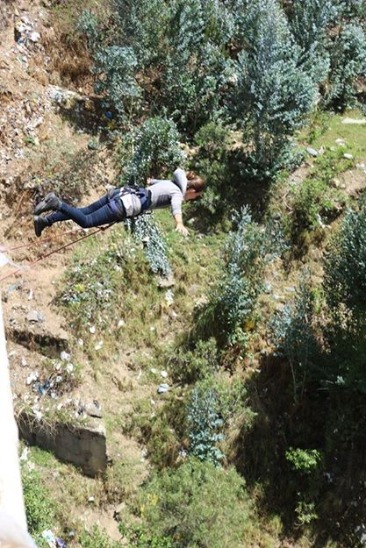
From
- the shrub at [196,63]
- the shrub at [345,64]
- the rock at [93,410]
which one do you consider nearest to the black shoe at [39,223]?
the rock at [93,410]

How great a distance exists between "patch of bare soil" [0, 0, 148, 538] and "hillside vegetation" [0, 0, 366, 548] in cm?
3

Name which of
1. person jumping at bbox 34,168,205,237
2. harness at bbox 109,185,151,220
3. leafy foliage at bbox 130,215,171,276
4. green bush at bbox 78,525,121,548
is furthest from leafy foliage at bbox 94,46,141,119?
green bush at bbox 78,525,121,548

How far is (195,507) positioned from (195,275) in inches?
143

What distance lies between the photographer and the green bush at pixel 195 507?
777 centimetres

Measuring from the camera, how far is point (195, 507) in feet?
25.5

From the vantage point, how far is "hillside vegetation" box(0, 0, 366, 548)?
346 inches

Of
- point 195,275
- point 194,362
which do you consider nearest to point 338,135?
point 195,275

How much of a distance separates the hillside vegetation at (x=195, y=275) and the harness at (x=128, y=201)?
1.28 metres

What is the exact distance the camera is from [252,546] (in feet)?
29.3

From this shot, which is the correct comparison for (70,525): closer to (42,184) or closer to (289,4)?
(42,184)

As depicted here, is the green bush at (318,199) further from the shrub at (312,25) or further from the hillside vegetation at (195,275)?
the shrub at (312,25)

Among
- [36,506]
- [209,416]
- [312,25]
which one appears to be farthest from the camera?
[312,25]

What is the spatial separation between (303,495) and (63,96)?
273 inches

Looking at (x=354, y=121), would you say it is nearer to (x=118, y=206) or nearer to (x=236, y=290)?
(x=236, y=290)
